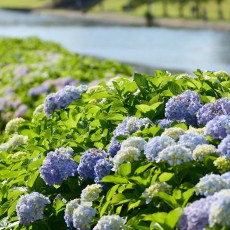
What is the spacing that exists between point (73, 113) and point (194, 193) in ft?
4.44

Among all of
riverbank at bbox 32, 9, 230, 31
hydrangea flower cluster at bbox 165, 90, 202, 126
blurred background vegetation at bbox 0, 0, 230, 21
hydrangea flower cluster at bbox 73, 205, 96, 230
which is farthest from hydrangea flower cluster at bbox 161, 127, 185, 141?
blurred background vegetation at bbox 0, 0, 230, 21

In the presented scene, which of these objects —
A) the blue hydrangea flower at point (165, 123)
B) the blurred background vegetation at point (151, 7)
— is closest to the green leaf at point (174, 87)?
the blue hydrangea flower at point (165, 123)

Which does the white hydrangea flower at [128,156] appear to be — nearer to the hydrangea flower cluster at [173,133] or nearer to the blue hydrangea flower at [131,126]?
the hydrangea flower cluster at [173,133]

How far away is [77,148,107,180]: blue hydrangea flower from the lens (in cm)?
281

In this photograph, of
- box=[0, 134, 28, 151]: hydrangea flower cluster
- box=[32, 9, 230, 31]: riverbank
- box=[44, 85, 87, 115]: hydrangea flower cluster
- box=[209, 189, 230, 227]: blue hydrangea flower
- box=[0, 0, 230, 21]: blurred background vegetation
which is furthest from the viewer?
box=[0, 0, 230, 21]: blurred background vegetation

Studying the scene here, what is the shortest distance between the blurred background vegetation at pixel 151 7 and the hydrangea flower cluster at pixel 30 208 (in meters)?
51.7

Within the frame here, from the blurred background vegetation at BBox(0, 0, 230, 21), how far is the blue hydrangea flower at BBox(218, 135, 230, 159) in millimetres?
51866

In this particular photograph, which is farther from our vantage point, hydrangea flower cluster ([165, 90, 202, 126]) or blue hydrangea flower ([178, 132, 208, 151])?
hydrangea flower cluster ([165, 90, 202, 126])

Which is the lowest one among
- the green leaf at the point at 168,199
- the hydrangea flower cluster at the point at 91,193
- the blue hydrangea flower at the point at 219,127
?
the hydrangea flower cluster at the point at 91,193

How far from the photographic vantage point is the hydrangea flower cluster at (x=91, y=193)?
265 centimetres

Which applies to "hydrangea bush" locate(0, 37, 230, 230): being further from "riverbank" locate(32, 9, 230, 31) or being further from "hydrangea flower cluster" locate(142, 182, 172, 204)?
"riverbank" locate(32, 9, 230, 31)

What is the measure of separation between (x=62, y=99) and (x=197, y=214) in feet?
6.44

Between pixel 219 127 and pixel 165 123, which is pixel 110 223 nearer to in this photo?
pixel 219 127

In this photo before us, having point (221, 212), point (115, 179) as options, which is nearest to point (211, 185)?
point (221, 212)
